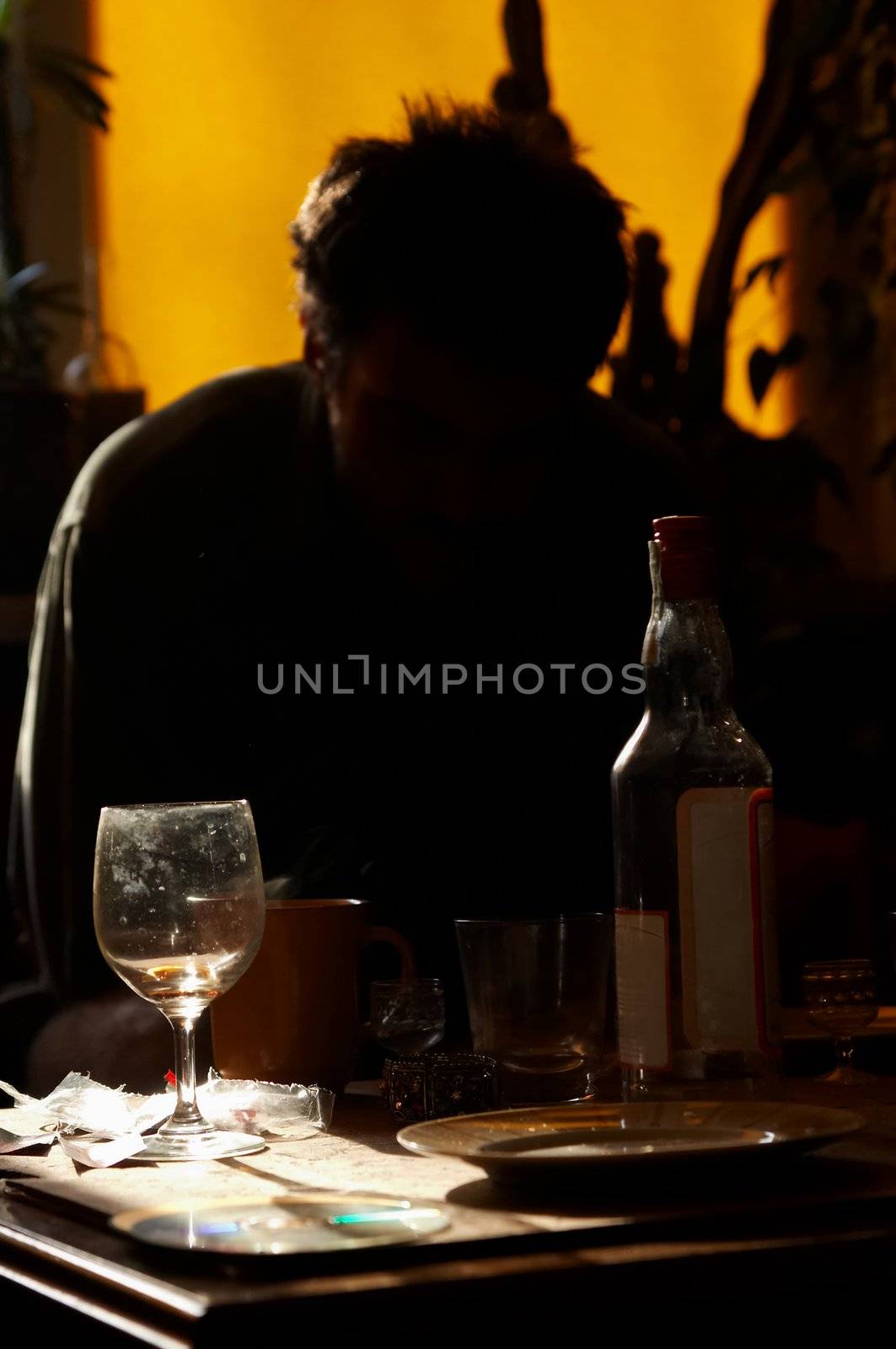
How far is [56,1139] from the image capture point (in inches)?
32.8

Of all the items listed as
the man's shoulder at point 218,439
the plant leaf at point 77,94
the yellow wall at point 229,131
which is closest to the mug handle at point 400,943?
the man's shoulder at point 218,439

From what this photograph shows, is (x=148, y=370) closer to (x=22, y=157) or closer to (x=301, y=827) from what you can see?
(x=22, y=157)

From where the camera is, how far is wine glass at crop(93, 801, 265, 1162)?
796 millimetres

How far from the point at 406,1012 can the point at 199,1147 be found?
0.69 ft

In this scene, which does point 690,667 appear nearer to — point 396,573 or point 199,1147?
point 199,1147

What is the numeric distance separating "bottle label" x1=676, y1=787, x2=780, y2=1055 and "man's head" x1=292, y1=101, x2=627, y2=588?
2.49ft

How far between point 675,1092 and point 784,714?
1.64 metres

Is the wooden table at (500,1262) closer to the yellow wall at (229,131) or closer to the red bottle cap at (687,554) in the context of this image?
the red bottle cap at (687,554)

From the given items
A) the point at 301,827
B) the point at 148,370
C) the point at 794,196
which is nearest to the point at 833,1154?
the point at 301,827

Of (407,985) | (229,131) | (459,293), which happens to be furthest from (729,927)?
(229,131)

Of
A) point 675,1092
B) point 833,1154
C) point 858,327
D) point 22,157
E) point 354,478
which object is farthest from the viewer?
point 858,327

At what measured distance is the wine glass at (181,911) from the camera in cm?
80

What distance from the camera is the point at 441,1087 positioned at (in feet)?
2.70

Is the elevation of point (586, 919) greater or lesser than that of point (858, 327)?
lesser
